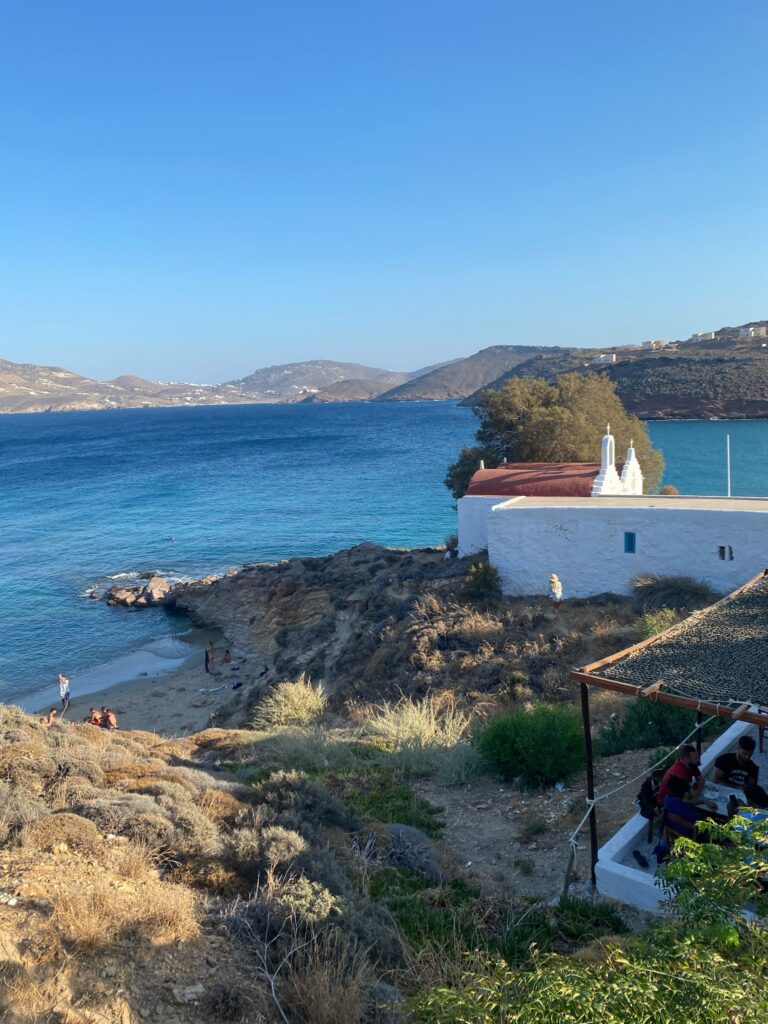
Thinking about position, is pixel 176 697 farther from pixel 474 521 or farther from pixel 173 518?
pixel 173 518

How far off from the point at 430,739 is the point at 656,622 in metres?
6.09

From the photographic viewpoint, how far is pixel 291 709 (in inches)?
608

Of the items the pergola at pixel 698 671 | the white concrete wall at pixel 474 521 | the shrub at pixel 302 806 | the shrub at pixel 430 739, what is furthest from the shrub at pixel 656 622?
the shrub at pixel 302 806

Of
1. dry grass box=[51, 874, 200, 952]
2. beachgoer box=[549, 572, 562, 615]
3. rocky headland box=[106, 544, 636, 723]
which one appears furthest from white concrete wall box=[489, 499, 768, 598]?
dry grass box=[51, 874, 200, 952]

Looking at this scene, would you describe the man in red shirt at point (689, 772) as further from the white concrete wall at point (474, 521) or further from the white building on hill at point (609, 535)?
the white concrete wall at point (474, 521)

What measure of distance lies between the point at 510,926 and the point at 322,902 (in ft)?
5.39

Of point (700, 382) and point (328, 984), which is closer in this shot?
point (328, 984)

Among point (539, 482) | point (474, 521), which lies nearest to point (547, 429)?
point (539, 482)

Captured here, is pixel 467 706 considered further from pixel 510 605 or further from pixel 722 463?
pixel 722 463

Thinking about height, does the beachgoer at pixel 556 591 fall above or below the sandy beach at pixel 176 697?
above

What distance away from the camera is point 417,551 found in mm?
28719

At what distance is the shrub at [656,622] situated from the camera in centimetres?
1462

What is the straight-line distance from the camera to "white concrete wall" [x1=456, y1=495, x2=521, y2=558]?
2153 cm

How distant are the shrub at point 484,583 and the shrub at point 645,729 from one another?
8.65m
